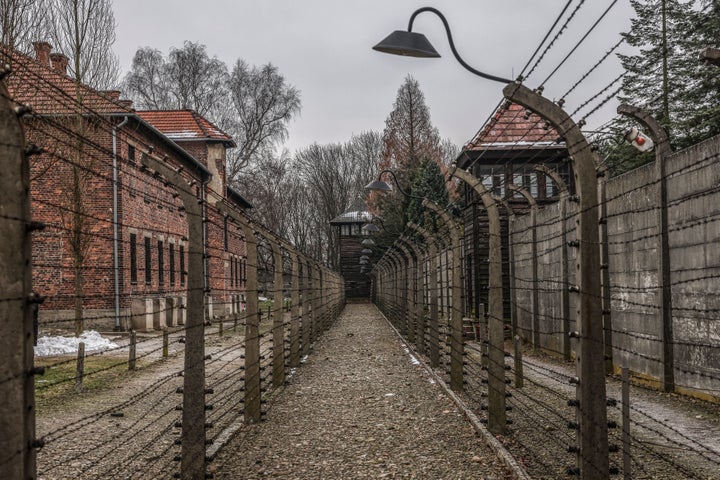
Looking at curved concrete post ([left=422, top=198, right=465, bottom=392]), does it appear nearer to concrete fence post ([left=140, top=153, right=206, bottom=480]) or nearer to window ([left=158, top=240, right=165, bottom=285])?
concrete fence post ([left=140, top=153, right=206, bottom=480])

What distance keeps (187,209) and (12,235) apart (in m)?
2.88

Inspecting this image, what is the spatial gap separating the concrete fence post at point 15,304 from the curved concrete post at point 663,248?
7347mm

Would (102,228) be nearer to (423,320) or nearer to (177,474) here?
(423,320)

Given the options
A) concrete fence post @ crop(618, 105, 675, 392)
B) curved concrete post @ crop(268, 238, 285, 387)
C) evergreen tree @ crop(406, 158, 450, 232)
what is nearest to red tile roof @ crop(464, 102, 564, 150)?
concrete fence post @ crop(618, 105, 675, 392)

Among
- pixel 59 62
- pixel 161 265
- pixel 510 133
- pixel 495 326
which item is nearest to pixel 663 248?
pixel 495 326

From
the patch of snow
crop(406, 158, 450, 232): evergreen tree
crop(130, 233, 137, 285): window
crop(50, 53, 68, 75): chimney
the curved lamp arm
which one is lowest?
the patch of snow

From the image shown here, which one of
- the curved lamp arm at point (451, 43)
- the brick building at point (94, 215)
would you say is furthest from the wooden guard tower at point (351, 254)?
the curved lamp arm at point (451, 43)

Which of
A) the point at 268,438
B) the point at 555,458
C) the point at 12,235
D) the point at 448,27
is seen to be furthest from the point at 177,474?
the point at 448,27

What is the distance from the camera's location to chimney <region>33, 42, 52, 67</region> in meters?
20.4

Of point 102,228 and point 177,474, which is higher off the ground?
point 102,228

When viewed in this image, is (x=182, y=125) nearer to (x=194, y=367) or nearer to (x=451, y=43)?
(x=194, y=367)

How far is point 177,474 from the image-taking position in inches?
226

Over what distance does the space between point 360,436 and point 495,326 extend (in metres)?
1.76

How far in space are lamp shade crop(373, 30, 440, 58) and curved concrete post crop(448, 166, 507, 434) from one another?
1.92 m
